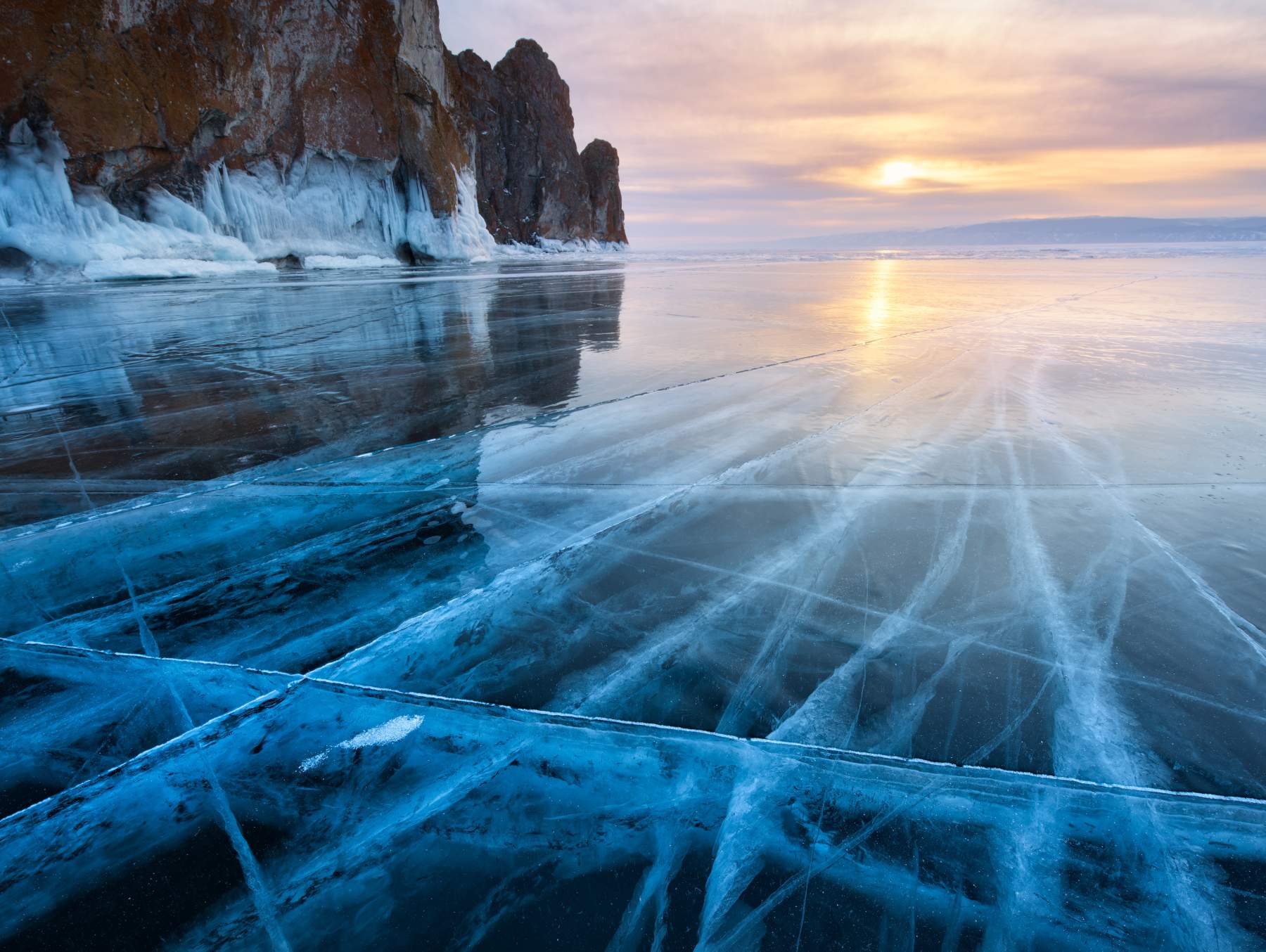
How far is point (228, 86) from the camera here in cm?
2294

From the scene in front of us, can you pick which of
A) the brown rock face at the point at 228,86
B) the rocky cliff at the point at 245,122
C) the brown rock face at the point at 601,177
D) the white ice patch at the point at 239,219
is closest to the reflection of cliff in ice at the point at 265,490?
the white ice patch at the point at 239,219

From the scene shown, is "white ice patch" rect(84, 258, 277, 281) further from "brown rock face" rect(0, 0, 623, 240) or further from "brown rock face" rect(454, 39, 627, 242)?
"brown rock face" rect(454, 39, 627, 242)

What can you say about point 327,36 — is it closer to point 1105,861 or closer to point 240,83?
point 240,83

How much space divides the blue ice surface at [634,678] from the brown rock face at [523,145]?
69.3 meters

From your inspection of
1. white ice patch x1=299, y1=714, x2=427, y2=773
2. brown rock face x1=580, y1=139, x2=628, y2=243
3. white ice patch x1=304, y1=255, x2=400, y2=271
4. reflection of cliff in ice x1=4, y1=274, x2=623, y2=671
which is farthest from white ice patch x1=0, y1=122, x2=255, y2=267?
brown rock face x1=580, y1=139, x2=628, y2=243

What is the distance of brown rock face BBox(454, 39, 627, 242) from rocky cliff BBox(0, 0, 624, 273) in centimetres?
2870

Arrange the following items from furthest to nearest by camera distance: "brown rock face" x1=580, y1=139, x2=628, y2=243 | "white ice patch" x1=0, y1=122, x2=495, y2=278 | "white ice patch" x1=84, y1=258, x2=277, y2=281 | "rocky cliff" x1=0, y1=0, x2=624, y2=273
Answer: "brown rock face" x1=580, y1=139, x2=628, y2=243
"white ice patch" x1=84, y1=258, x2=277, y2=281
"rocky cliff" x1=0, y1=0, x2=624, y2=273
"white ice patch" x1=0, y1=122, x2=495, y2=278

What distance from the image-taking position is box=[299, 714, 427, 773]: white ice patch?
56.5 inches

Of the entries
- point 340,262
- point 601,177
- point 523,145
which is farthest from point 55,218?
point 601,177

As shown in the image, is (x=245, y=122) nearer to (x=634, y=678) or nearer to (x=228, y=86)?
(x=228, y=86)

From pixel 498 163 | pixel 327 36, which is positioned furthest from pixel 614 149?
pixel 327 36

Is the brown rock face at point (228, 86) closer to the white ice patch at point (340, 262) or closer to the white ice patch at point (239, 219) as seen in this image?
the white ice patch at point (239, 219)

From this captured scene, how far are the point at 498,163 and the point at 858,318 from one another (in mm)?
69387

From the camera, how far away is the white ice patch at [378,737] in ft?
4.71
